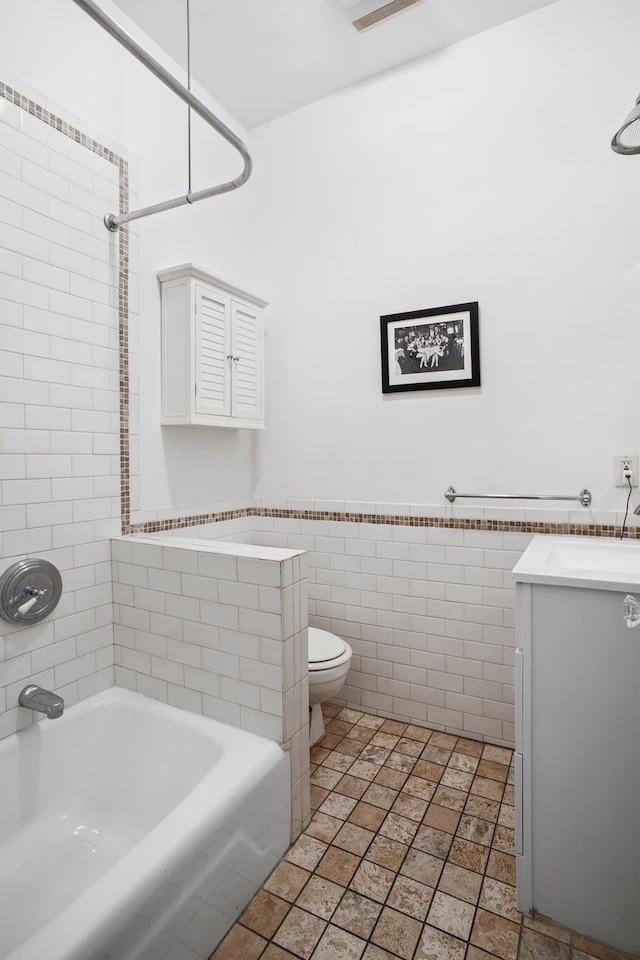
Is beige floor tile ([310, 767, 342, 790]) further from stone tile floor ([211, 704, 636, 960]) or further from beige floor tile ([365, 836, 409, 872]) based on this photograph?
beige floor tile ([365, 836, 409, 872])

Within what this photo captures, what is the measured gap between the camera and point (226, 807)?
4.17 feet

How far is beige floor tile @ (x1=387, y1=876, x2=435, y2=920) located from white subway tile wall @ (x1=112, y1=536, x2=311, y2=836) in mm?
363

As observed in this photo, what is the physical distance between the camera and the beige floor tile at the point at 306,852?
5.06 feet

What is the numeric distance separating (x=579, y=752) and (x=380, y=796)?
0.86 metres

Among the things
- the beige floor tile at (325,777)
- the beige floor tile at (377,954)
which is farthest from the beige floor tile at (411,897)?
the beige floor tile at (325,777)

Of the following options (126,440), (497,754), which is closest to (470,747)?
(497,754)

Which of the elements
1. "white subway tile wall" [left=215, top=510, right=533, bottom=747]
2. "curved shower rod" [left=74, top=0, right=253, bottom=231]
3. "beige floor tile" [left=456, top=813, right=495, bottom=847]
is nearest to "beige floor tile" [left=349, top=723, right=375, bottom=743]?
"white subway tile wall" [left=215, top=510, right=533, bottom=747]

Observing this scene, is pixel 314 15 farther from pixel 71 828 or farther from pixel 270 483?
pixel 71 828

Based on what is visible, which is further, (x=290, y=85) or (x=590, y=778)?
(x=290, y=85)

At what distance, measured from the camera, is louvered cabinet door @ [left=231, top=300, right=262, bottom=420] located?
235cm

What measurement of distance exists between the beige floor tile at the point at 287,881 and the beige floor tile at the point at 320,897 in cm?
2

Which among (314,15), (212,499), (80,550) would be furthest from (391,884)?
(314,15)

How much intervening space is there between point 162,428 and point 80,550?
64 centimetres

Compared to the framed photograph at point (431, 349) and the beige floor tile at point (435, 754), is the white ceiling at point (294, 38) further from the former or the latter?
the beige floor tile at point (435, 754)
